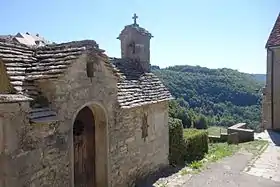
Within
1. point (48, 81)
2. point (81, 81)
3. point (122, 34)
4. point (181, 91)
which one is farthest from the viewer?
point (181, 91)

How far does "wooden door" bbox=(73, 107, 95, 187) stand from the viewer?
897cm

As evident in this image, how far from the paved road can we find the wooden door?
11.5ft

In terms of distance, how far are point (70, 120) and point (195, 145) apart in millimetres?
9108

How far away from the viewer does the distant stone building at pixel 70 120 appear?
6.22 m

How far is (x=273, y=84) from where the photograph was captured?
21.0 metres

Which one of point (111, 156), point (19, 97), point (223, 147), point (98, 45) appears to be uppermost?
point (98, 45)

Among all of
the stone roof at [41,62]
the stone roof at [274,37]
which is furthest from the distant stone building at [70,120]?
the stone roof at [274,37]

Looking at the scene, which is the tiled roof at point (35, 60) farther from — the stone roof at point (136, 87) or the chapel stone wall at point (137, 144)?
the chapel stone wall at point (137, 144)

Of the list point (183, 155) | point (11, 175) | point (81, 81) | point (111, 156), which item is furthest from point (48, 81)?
point (183, 155)

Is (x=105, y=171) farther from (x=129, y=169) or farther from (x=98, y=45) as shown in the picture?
(x=98, y=45)

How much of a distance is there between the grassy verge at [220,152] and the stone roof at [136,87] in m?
3.11

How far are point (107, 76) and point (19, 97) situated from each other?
3366mm

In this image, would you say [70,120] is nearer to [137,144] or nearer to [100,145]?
[100,145]

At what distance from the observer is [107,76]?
916 centimetres
